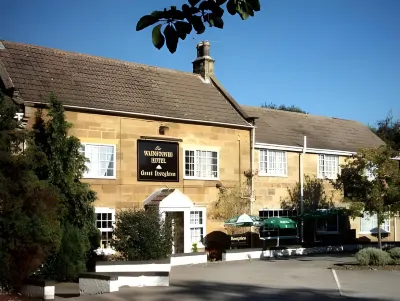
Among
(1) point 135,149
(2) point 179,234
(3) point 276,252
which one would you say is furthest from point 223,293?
(3) point 276,252

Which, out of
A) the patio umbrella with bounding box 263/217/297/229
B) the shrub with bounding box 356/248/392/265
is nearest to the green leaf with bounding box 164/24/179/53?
the shrub with bounding box 356/248/392/265

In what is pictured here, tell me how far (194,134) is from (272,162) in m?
5.64

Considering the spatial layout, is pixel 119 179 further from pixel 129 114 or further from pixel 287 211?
pixel 287 211

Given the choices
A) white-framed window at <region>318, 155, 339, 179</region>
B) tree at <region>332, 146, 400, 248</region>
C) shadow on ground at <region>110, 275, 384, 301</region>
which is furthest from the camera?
white-framed window at <region>318, 155, 339, 179</region>

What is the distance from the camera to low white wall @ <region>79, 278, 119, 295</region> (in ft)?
51.4

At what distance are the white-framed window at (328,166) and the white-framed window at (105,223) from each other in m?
13.9

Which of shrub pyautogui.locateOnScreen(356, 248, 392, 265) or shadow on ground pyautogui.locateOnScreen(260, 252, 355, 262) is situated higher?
shrub pyautogui.locateOnScreen(356, 248, 392, 265)

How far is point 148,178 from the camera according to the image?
24953mm

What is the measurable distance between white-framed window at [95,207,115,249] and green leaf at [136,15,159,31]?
61.9ft

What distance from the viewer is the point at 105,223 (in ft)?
76.7

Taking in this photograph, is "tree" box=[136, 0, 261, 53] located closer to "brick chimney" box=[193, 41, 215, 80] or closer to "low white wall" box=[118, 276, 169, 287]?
"low white wall" box=[118, 276, 169, 287]

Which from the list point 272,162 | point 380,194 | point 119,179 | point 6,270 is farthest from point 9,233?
point 272,162

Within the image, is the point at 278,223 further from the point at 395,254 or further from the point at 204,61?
the point at 204,61

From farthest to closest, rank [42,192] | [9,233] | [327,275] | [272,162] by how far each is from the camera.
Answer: [272,162] → [327,275] → [42,192] → [9,233]
